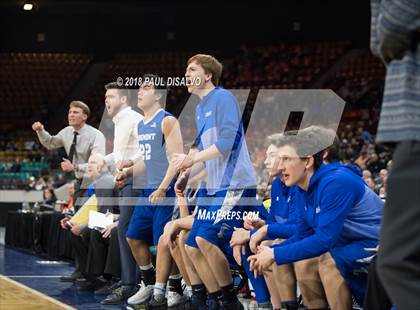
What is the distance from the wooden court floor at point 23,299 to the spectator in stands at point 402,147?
13.5 ft

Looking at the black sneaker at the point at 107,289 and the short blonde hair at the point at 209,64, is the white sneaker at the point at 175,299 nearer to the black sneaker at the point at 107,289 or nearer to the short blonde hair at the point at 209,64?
the black sneaker at the point at 107,289

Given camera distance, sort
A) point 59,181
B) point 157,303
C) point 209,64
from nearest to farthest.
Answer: point 209,64, point 157,303, point 59,181

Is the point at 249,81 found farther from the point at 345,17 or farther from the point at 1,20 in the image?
the point at 1,20

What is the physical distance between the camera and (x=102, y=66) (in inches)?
993

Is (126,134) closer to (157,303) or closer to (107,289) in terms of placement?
(107,289)

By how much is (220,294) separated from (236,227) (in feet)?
1.50

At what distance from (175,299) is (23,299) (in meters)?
1.12

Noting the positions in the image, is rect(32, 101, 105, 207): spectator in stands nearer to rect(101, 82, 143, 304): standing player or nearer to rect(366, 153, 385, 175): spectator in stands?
rect(101, 82, 143, 304): standing player

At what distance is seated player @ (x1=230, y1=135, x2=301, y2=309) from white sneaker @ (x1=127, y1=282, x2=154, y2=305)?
3.37 feet

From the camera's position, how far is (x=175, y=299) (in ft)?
20.4

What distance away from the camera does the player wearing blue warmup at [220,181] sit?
5590 mm

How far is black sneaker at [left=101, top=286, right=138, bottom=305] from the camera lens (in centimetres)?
645

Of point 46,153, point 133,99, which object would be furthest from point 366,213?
point 46,153

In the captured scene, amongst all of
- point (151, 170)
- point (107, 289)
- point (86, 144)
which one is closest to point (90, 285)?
point (107, 289)
